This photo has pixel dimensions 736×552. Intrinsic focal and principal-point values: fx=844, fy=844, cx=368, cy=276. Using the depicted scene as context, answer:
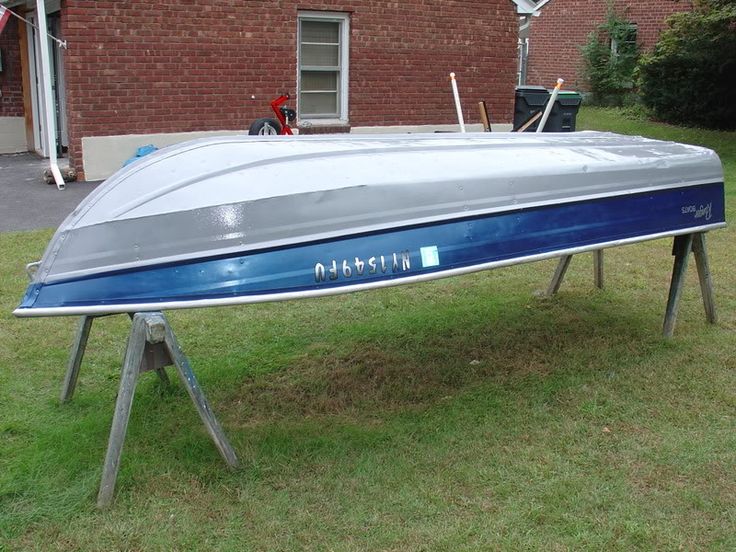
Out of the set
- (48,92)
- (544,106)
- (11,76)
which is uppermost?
(11,76)

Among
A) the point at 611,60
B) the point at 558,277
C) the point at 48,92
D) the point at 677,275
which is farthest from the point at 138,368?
the point at 611,60

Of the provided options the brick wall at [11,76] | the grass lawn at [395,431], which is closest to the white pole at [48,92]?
the brick wall at [11,76]

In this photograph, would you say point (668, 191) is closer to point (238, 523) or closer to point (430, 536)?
point (430, 536)

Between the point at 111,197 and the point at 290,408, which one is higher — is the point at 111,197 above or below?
above

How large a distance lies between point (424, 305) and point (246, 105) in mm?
6981

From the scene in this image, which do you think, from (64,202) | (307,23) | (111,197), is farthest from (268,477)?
(307,23)

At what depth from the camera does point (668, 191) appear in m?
4.86

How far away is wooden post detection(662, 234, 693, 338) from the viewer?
17.5ft

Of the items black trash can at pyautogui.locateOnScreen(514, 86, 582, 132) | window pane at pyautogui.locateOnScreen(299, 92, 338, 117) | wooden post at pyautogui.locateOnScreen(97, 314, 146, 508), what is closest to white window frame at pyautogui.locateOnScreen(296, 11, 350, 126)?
window pane at pyautogui.locateOnScreen(299, 92, 338, 117)

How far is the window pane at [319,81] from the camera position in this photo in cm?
1320

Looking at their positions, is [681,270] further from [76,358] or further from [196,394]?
[76,358]

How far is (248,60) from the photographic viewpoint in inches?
482

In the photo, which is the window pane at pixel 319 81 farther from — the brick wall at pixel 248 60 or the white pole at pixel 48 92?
the white pole at pixel 48 92

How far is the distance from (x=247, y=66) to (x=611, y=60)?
13.9 m
